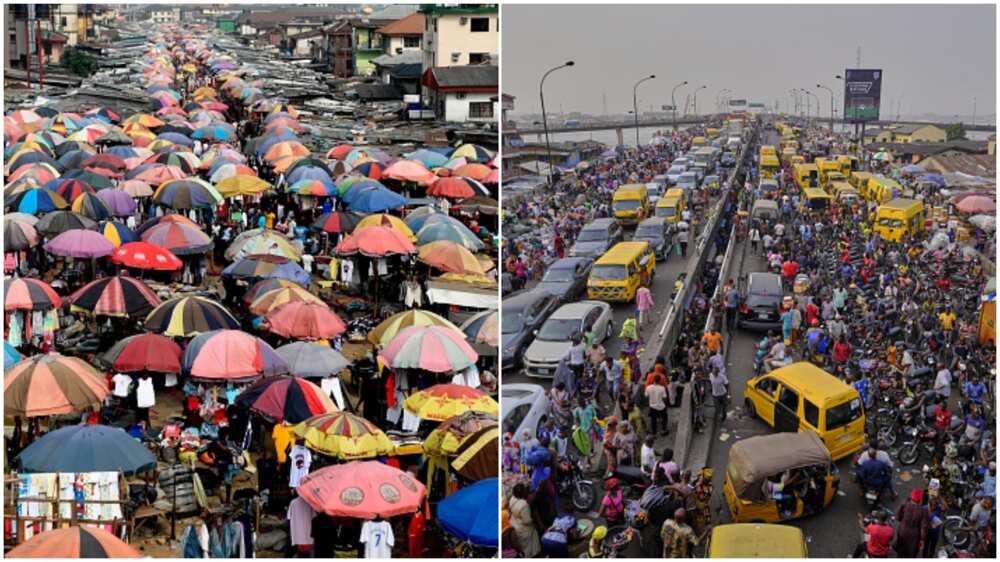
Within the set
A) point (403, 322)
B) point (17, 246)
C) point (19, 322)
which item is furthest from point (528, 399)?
point (17, 246)

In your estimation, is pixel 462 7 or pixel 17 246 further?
pixel 462 7

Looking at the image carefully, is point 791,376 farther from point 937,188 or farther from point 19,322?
point 937,188

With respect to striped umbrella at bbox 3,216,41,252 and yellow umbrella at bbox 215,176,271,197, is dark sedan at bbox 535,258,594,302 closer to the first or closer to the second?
yellow umbrella at bbox 215,176,271,197

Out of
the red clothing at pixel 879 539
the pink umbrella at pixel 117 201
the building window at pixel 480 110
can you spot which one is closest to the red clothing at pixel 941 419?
the red clothing at pixel 879 539

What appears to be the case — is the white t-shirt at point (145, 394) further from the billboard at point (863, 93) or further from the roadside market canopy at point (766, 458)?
the billboard at point (863, 93)

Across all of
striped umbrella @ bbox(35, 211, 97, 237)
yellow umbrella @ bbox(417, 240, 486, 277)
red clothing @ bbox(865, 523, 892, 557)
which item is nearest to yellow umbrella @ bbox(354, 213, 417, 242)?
yellow umbrella @ bbox(417, 240, 486, 277)
